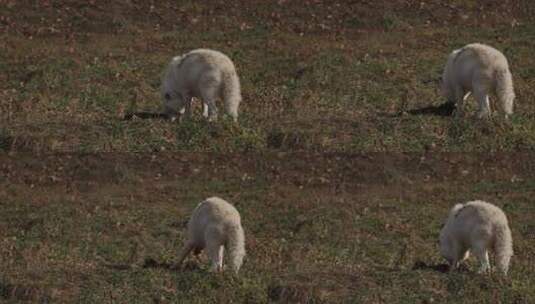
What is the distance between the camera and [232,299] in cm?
2050

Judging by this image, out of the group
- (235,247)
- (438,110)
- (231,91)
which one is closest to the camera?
(235,247)

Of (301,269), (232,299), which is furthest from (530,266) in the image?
(232,299)

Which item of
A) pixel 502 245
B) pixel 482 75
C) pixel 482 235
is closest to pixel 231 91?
pixel 482 75

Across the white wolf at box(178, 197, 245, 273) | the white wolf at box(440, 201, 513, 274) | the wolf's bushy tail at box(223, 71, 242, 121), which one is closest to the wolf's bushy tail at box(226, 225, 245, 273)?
the white wolf at box(178, 197, 245, 273)

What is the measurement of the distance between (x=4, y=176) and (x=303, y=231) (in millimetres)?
5770

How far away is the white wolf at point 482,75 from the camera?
27.5 meters

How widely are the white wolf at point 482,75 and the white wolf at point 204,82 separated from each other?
13.1ft

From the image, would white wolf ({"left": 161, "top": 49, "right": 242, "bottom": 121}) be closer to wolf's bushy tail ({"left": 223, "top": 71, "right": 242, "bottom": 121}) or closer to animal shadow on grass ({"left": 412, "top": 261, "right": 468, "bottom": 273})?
wolf's bushy tail ({"left": 223, "top": 71, "right": 242, "bottom": 121})

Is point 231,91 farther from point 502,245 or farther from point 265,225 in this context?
point 502,245

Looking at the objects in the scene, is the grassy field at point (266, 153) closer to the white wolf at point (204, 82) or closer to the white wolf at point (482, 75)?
the white wolf at point (204, 82)

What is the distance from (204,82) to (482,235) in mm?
7054

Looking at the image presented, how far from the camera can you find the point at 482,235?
851 inches

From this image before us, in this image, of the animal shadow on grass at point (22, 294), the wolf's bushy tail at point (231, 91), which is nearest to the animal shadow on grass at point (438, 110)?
the wolf's bushy tail at point (231, 91)

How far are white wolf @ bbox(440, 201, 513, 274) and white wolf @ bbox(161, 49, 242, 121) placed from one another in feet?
19.3
